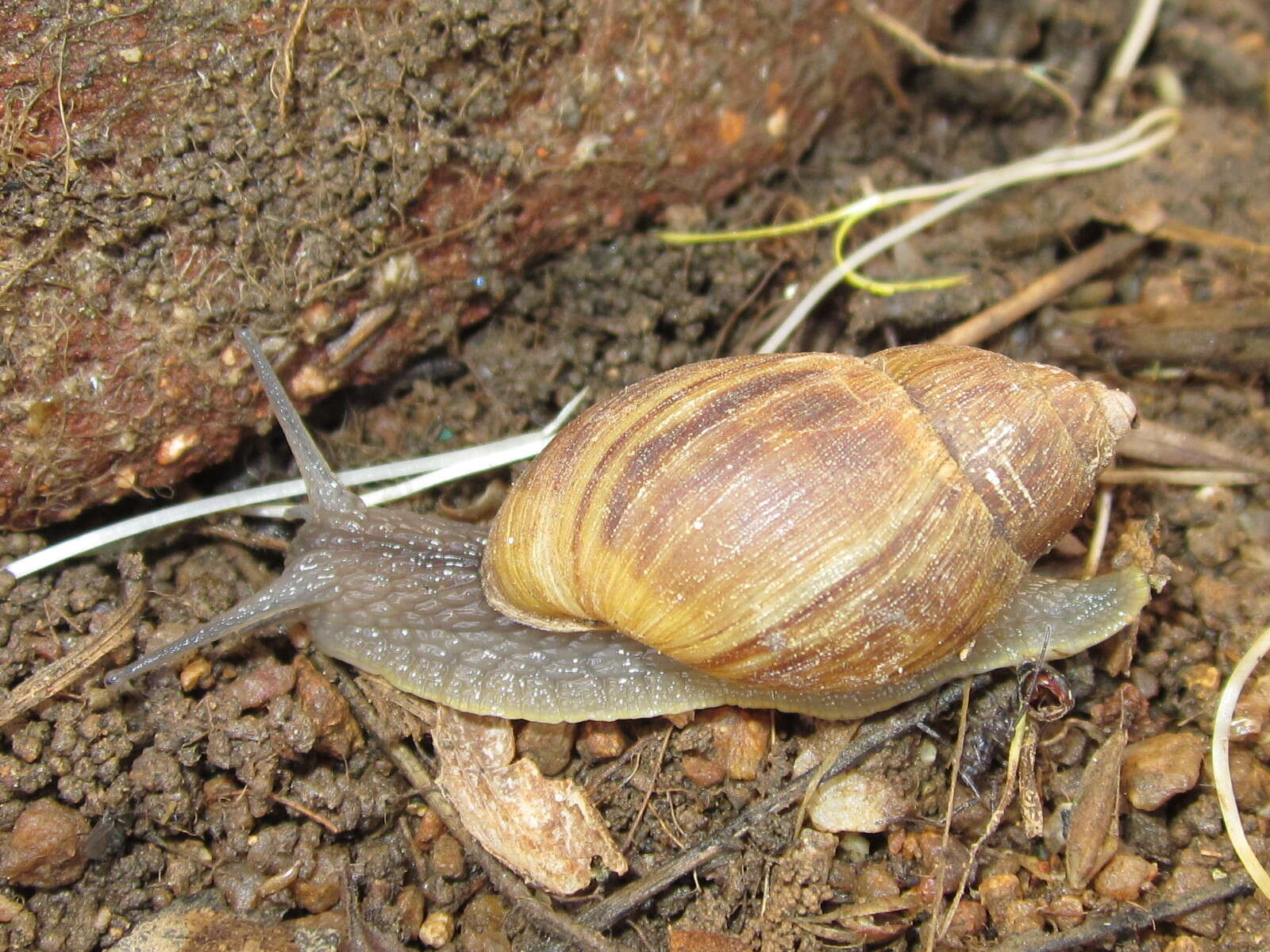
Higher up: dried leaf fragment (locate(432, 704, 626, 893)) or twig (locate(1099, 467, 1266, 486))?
twig (locate(1099, 467, 1266, 486))

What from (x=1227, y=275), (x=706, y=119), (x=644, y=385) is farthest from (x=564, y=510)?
(x=1227, y=275)

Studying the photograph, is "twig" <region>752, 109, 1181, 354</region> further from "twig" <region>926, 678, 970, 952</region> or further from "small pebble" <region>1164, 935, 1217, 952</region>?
"small pebble" <region>1164, 935, 1217, 952</region>

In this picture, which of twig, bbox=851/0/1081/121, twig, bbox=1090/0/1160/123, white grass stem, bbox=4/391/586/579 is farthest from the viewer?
twig, bbox=1090/0/1160/123

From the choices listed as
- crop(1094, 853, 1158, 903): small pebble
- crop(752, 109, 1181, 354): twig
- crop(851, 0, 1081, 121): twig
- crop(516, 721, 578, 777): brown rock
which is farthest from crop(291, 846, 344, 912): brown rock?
crop(851, 0, 1081, 121): twig

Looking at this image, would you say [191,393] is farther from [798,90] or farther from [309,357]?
[798,90]

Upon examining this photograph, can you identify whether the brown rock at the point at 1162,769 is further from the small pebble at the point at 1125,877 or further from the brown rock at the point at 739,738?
the brown rock at the point at 739,738

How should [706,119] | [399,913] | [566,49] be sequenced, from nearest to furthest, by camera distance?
1. [399,913]
2. [566,49]
3. [706,119]
